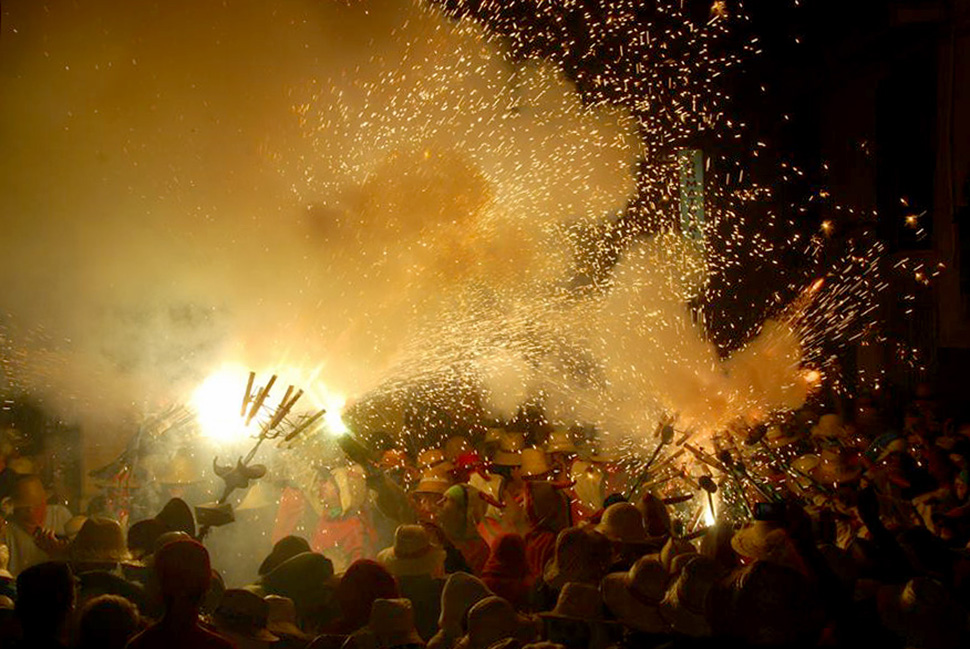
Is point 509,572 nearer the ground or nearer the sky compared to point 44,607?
nearer the sky

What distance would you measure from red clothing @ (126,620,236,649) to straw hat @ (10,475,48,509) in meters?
3.45

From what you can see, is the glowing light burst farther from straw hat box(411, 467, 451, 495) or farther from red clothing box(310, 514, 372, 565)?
straw hat box(411, 467, 451, 495)

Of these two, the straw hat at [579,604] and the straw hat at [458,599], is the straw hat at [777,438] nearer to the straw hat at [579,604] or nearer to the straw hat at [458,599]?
the straw hat at [579,604]

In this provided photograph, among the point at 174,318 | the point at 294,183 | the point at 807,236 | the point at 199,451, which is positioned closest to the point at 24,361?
the point at 174,318

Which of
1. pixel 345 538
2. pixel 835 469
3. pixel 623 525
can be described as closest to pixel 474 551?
pixel 345 538

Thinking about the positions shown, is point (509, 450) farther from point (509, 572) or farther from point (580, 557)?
point (580, 557)

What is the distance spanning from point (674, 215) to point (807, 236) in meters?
3.96

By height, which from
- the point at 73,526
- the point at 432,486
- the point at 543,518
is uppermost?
the point at 432,486

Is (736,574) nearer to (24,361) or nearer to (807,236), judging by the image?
(24,361)

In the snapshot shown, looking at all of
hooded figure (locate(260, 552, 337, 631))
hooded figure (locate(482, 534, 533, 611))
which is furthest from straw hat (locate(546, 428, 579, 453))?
hooded figure (locate(260, 552, 337, 631))

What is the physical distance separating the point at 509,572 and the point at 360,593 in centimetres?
93

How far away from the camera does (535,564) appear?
4.99 m

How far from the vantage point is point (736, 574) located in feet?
7.90

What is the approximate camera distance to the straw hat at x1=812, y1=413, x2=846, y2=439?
26.3 ft
